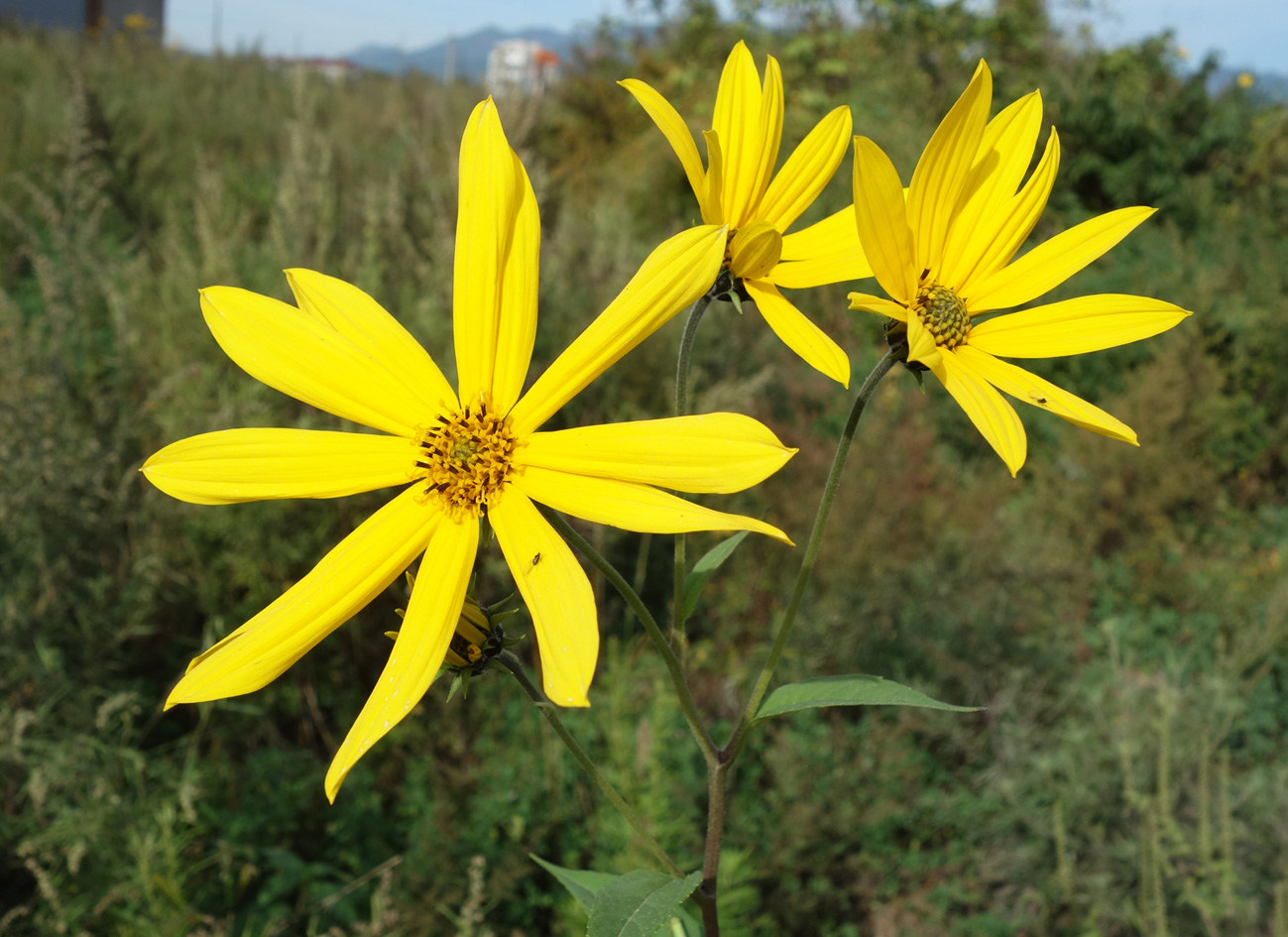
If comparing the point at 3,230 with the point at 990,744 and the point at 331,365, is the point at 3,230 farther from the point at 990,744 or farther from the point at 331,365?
the point at 990,744

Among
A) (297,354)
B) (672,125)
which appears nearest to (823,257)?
(672,125)

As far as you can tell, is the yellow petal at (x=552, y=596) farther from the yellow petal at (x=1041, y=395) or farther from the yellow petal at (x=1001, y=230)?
the yellow petal at (x=1001, y=230)

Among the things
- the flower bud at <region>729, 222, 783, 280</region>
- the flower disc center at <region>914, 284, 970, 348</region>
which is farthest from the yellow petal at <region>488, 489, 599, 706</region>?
the flower disc center at <region>914, 284, 970, 348</region>

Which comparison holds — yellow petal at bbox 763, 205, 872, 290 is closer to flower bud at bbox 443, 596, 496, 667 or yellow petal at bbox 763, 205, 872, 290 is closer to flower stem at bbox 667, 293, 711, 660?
flower stem at bbox 667, 293, 711, 660

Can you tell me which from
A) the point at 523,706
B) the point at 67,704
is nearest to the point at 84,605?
the point at 67,704

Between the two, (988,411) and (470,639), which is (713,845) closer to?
(470,639)

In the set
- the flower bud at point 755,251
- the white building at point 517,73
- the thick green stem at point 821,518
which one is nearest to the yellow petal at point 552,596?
the thick green stem at point 821,518

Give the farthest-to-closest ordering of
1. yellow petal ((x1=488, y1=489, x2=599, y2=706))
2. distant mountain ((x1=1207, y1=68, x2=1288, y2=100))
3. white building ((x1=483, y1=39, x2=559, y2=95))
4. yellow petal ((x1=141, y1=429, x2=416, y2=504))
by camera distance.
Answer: distant mountain ((x1=1207, y1=68, x2=1288, y2=100)) < white building ((x1=483, y1=39, x2=559, y2=95)) < yellow petal ((x1=141, y1=429, x2=416, y2=504)) < yellow petal ((x1=488, y1=489, x2=599, y2=706))
